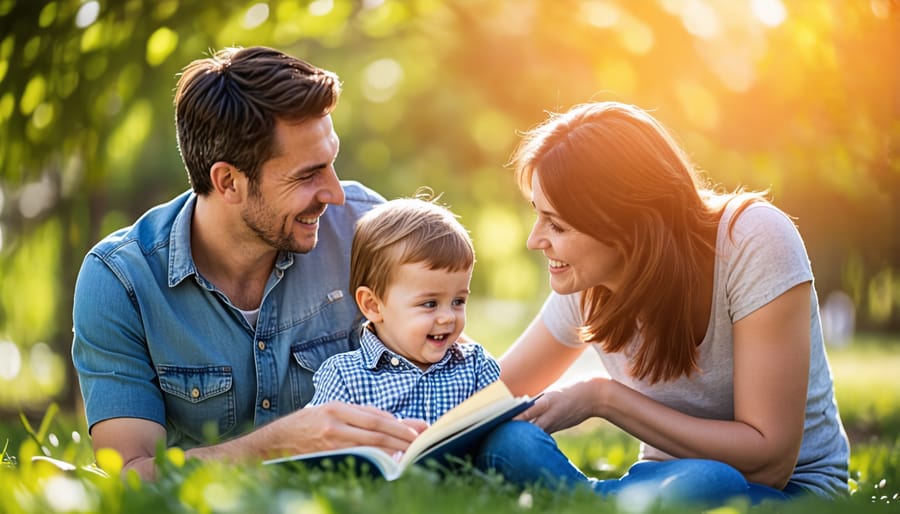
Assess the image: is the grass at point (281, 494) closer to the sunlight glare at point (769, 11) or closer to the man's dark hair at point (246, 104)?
the man's dark hair at point (246, 104)

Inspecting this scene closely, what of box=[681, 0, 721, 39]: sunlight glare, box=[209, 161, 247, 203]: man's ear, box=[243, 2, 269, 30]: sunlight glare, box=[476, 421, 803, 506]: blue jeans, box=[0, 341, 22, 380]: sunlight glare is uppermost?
box=[681, 0, 721, 39]: sunlight glare

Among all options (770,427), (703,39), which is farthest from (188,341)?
(703,39)

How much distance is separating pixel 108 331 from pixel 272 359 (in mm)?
594

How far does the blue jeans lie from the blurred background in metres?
2.59

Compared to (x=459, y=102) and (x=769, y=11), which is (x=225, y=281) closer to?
(x=769, y=11)

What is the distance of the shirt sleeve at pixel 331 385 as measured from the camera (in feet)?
11.0

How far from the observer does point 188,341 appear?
3645 mm

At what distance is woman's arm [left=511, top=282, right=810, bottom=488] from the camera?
3186 mm

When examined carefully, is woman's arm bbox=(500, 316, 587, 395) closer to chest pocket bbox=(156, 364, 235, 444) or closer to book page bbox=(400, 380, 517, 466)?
chest pocket bbox=(156, 364, 235, 444)

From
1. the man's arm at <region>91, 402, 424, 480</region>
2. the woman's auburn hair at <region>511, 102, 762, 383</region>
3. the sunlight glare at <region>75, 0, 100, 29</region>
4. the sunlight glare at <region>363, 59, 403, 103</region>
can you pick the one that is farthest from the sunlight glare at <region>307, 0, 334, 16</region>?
the sunlight glare at <region>363, 59, 403, 103</region>

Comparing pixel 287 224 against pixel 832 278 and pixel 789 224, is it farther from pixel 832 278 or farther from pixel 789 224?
pixel 832 278

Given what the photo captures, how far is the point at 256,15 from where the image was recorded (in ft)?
18.2

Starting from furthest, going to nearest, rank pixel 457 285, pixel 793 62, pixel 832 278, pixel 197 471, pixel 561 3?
pixel 832 278 → pixel 561 3 → pixel 793 62 → pixel 457 285 → pixel 197 471

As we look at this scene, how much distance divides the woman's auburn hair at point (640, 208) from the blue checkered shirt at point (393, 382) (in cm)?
56
